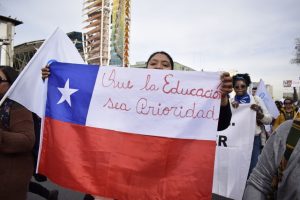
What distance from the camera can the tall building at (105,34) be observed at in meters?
64.0

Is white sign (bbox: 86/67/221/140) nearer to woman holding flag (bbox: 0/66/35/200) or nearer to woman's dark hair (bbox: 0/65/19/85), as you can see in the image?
woman holding flag (bbox: 0/66/35/200)

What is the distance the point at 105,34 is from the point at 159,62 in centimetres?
7108

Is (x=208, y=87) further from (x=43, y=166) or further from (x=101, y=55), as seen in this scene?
(x=101, y=55)

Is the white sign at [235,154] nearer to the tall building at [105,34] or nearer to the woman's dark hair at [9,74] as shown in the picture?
the woman's dark hair at [9,74]

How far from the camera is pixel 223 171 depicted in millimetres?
5164

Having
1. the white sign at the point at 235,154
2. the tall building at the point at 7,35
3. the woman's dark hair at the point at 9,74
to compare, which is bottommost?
the white sign at the point at 235,154

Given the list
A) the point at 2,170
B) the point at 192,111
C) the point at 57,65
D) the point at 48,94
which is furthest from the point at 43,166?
the point at 192,111

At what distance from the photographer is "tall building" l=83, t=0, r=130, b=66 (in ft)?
210

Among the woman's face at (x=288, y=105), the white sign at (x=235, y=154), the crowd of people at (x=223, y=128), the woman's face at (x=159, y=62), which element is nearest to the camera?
the crowd of people at (x=223, y=128)

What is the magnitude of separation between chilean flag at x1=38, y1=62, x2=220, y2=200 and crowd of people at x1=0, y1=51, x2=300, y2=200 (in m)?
0.17

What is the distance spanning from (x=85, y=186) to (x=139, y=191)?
18.1 inches

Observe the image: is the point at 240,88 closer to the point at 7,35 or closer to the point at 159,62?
the point at 159,62

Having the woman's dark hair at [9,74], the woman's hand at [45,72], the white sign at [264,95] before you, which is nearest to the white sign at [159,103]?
the woman's hand at [45,72]

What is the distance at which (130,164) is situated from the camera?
255 cm
